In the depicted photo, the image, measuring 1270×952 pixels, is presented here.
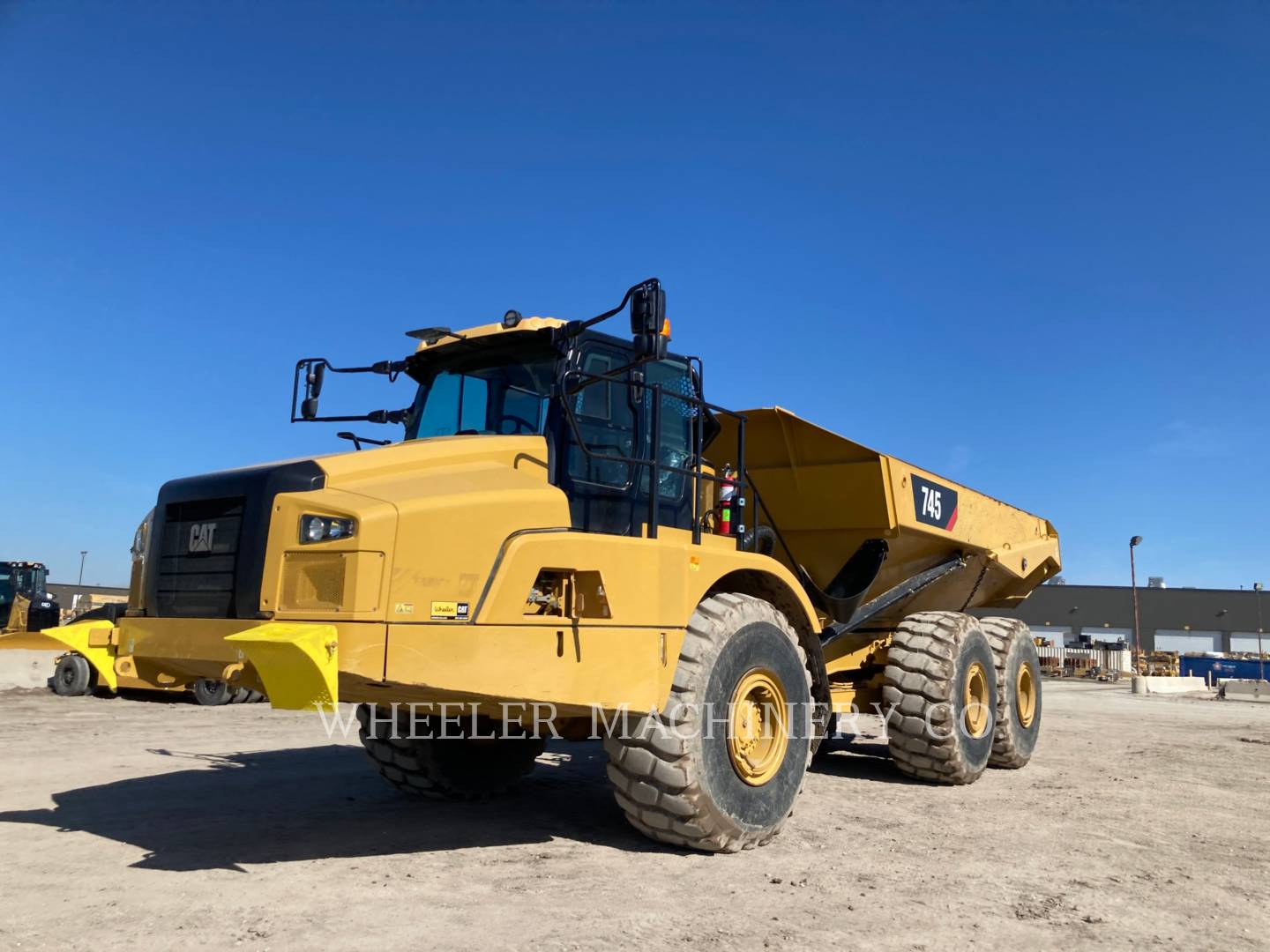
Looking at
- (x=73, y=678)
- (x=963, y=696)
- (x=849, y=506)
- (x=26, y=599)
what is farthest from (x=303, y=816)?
(x=26, y=599)

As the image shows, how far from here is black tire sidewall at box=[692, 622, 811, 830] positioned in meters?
5.29

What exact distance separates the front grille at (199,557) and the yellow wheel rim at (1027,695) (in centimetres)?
803

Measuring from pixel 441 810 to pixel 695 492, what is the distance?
9.32ft

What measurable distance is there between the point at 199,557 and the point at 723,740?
9.46ft

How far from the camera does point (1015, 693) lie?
9352mm

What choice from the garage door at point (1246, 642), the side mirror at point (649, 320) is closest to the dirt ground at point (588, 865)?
the side mirror at point (649, 320)

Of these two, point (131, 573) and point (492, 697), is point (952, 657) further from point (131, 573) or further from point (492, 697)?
point (131, 573)

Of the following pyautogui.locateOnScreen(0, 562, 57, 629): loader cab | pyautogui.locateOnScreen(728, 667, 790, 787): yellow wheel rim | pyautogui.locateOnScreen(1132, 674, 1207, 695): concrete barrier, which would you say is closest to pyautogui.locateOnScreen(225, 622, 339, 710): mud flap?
pyautogui.locateOnScreen(728, 667, 790, 787): yellow wheel rim

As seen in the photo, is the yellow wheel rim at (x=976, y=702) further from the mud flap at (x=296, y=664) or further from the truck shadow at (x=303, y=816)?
the mud flap at (x=296, y=664)

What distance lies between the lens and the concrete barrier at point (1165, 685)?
27.3 meters

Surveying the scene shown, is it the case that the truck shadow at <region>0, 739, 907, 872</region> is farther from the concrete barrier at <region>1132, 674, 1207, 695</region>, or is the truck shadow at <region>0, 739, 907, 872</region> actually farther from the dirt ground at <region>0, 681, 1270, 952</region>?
the concrete barrier at <region>1132, 674, 1207, 695</region>

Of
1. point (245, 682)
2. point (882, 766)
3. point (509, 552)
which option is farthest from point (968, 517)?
point (245, 682)

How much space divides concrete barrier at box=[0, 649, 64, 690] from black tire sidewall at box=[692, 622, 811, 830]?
55.1ft

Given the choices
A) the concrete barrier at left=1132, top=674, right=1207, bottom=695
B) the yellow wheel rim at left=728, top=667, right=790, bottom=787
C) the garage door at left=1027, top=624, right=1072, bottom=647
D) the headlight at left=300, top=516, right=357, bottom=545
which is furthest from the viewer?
the garage door at left=1027, top=624, right=1072, bottom=647
